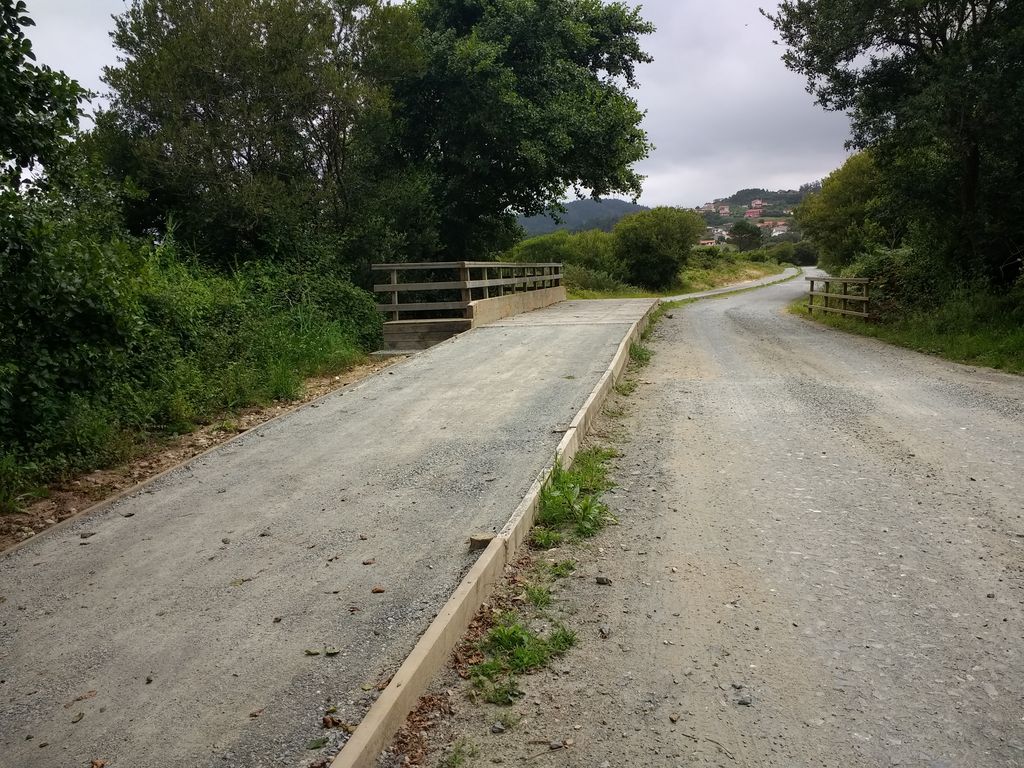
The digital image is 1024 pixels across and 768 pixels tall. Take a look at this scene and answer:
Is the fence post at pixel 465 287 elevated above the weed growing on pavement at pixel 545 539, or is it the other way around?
the fence post at pixel 465 287

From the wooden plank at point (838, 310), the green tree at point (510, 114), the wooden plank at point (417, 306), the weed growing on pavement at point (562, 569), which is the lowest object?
the weed growing on pavement at point (562, 569)

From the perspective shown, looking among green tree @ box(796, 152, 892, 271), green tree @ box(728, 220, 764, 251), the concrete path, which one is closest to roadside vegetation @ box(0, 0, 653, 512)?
the concrete path

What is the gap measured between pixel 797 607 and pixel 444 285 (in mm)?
10860

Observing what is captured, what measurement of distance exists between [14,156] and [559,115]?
50.5 feet

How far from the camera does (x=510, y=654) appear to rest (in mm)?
3324

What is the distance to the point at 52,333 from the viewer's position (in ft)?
20.6

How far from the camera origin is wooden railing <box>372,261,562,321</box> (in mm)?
13758

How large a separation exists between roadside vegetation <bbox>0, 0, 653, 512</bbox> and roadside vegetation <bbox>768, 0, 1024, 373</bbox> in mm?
6330

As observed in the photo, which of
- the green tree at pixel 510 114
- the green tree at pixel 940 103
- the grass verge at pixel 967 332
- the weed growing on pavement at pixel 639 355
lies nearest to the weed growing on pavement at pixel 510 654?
the weed growing on pavement at pixel 639 355

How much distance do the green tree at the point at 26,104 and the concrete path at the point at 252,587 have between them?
2.73 meters

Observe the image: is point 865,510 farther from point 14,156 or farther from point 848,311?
point 848,311

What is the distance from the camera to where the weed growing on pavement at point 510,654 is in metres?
3.08

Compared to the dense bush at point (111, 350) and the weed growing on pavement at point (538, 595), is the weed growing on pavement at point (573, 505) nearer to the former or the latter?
the weed growing on pavement at point (538, 595)

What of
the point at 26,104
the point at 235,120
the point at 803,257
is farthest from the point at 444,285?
the point at 803,257
